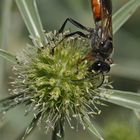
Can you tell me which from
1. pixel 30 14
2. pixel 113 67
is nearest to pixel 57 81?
pixel 30 14

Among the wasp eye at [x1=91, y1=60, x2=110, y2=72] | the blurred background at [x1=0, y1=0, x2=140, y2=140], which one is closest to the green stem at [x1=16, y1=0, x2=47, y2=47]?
the wasp eye at [x1=91, y1=60, x2=110, y2=72]

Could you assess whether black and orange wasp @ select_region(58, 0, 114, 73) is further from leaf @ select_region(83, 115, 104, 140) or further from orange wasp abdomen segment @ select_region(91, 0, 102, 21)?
leaf @ select_region(83, 115, 104, 140)

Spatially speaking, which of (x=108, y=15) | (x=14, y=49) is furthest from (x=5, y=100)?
(x=14, y=49)

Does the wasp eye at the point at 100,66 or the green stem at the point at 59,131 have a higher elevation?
the wasp eye at the point at 100,66

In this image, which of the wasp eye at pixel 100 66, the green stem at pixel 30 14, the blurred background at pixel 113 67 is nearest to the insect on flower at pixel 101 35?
the wasp eye at pixel 100 66

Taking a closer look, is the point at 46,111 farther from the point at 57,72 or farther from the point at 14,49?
the point at 14,49

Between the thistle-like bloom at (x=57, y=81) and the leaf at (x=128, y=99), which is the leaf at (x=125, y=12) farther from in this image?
the leaf at (x=128, y=99)
